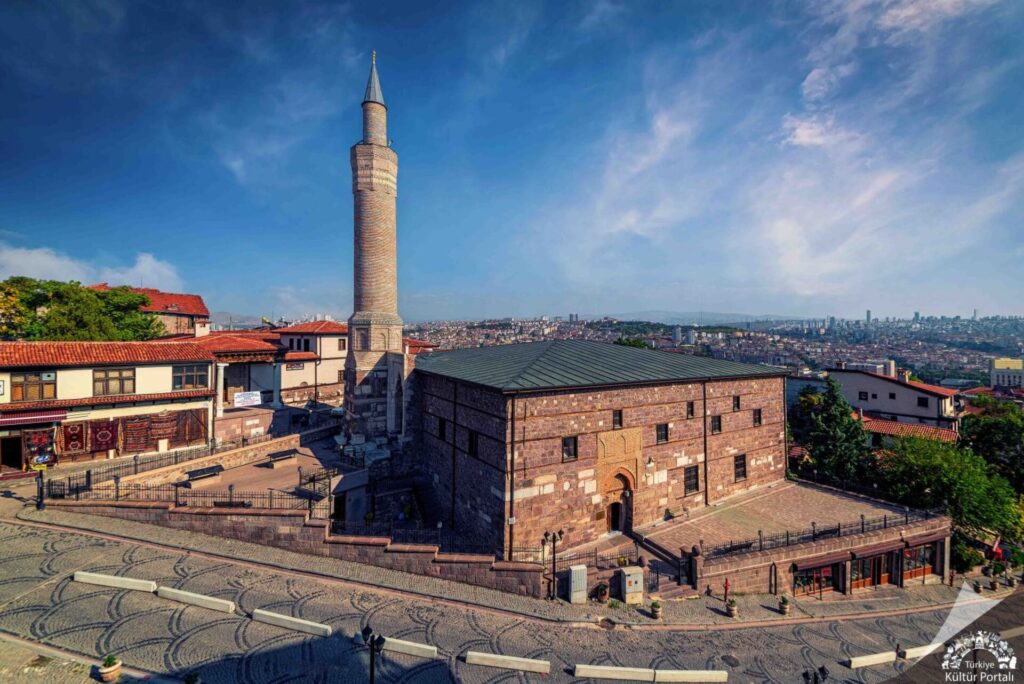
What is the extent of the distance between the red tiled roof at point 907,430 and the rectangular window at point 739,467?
16012 mm

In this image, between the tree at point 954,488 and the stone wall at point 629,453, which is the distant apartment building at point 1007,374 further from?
the stone wall at point 629,453

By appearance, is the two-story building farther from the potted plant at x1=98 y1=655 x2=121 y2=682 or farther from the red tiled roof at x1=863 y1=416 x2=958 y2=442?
the red tiled roof at x1=863 y1=416 x2=958 y2=442

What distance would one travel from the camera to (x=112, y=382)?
2200 centimetres

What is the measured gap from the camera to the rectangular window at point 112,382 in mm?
21531

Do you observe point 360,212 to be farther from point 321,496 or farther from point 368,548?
point 368,548

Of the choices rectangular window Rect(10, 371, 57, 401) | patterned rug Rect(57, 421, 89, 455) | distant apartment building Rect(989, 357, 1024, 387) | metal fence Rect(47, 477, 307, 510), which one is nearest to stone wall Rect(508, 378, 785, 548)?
metal fence Rect(47, 477, 307, 510)

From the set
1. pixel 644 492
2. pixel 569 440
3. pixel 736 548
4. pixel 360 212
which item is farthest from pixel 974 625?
pixel 360 212

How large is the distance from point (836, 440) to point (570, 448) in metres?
19.9

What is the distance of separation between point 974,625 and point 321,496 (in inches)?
988

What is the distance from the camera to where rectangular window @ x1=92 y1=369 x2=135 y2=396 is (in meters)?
21.5

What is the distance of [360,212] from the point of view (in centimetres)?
2514

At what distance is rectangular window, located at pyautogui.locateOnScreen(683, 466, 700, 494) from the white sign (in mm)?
30195

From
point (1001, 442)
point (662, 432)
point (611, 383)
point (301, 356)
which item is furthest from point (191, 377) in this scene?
point (1001, 442)

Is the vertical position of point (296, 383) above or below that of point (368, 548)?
above
